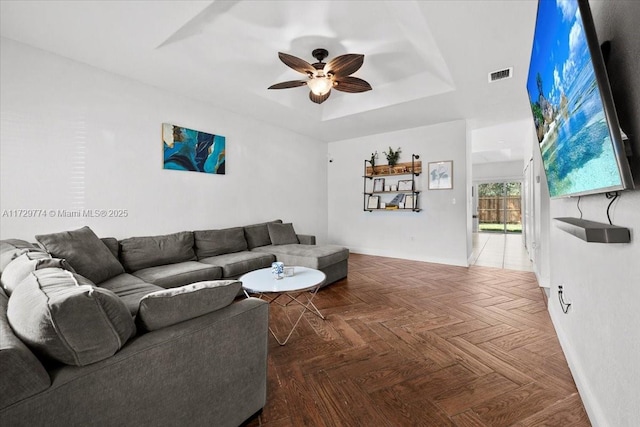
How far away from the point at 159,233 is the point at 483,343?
3.70 metres

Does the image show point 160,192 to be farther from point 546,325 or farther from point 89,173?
point 546,325

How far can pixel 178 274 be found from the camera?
2822 millimetres

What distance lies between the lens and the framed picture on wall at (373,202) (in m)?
5.81

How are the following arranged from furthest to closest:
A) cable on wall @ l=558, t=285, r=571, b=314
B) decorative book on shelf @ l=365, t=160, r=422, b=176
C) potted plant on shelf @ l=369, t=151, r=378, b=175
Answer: potted plant on shelf @ l=369, t=151, r=378, b=175, decorative book on shelf @ l=365, t=160, r=422, b=176, cable on wall @ l=558, t=285, r=571, b=314

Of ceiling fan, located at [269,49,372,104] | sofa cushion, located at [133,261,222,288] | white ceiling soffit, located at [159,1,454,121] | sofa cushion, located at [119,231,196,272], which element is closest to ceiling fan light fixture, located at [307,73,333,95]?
ceiling fan, located at [269,49,372,104]

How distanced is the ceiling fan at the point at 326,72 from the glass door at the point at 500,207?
841cm

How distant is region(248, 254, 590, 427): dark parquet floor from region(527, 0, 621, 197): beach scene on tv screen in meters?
1.15

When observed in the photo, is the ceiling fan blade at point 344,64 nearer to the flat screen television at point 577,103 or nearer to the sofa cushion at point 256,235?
the flat screen television at point 577,103

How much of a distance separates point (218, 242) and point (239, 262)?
647 mm

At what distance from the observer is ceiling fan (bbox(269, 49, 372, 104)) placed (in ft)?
8.73

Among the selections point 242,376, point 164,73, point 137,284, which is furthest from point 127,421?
point 164,73

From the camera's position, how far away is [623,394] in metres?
1.06

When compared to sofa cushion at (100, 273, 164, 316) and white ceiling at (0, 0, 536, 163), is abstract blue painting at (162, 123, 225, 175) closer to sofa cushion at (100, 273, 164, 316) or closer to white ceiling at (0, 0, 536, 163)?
white ceiling at (0, 0, 536, 163)

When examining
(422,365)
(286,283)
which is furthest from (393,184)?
(422,365)
